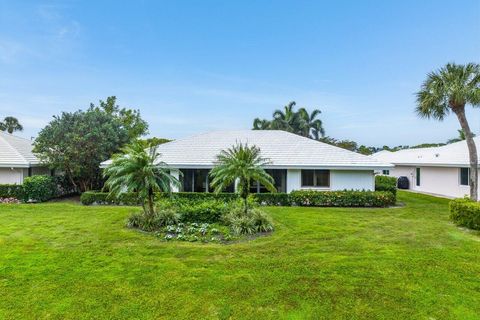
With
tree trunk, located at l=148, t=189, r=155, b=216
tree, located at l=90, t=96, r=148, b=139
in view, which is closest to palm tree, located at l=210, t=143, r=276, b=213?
tree trunk, located at l=148, t=189, r=155, b=216

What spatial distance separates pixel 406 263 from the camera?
779cm

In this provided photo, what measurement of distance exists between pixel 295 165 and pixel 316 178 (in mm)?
1754

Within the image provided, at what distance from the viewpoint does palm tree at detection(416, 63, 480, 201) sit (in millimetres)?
16578

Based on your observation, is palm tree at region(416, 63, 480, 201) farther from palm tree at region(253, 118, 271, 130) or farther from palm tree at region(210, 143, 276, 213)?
palm tree at region(253, 118, 271, 130)

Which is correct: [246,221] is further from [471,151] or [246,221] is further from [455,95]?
[471,151]

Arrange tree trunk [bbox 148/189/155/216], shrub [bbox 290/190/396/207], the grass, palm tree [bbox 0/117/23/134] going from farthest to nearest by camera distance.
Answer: palm tree [bbox 0/117/23/134]
shrub [bbox 290/190/396/207]
tree trunk [bbox 148/189/155/216]
the grass

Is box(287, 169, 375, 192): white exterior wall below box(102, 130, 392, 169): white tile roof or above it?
below

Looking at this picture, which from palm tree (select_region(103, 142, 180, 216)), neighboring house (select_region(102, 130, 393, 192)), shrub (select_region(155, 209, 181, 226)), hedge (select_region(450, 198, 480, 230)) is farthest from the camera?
neighboring house (select_region(102, 130, 393, 192))

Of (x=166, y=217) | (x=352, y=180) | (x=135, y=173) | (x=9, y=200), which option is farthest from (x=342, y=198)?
(x=9, y=200)

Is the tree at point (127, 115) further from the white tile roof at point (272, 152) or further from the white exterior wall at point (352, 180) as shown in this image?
the white exterior wall at point (352, 180)

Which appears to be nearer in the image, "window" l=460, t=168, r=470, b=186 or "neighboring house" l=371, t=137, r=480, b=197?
"window" l=460, t=168, r=470, b=186

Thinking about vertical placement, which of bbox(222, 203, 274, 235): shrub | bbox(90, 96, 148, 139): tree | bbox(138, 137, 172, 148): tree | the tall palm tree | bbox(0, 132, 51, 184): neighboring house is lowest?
bbox(222, 203, 274, 235): shrub

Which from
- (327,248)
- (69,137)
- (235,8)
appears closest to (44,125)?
(69,137)

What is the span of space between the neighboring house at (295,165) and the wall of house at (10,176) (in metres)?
6.13
